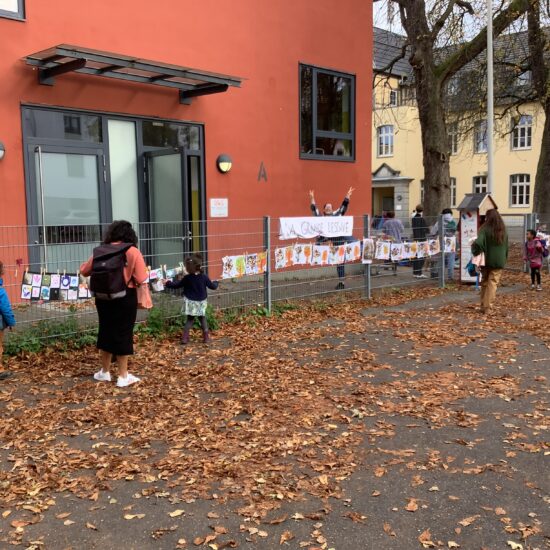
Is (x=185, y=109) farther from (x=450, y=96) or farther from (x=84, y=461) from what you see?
(x=450, y=96)

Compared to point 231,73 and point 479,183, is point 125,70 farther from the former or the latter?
point 479,183

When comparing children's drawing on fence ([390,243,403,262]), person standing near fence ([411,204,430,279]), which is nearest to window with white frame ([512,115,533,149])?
person standing near fence ([411,204,430,279])

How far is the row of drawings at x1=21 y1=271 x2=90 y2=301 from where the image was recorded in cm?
704

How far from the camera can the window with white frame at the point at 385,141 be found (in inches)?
1772

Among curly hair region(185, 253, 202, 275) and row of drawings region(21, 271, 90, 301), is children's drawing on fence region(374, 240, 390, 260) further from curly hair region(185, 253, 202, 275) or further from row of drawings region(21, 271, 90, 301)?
row of drawings region(21, 271, 90, 301)

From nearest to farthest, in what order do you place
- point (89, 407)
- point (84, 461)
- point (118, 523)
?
point (118, 523)
point (84, 461)
point (89, 407)

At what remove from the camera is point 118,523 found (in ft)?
Result: 11.6

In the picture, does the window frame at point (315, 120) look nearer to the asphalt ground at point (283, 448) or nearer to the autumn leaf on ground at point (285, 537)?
the asphalt ground at point (283, 448)

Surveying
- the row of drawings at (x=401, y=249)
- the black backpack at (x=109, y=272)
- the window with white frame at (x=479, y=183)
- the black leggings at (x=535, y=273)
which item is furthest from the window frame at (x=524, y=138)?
the black backpack at (x=109, y=272)

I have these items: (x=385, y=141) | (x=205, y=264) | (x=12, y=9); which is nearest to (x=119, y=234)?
(x=205, y=264)

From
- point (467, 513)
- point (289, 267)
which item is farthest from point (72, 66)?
point (467, 513)

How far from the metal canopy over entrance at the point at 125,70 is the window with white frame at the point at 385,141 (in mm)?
35695

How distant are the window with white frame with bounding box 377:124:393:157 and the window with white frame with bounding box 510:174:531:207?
29.5 ft

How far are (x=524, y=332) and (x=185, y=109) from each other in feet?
23.4
